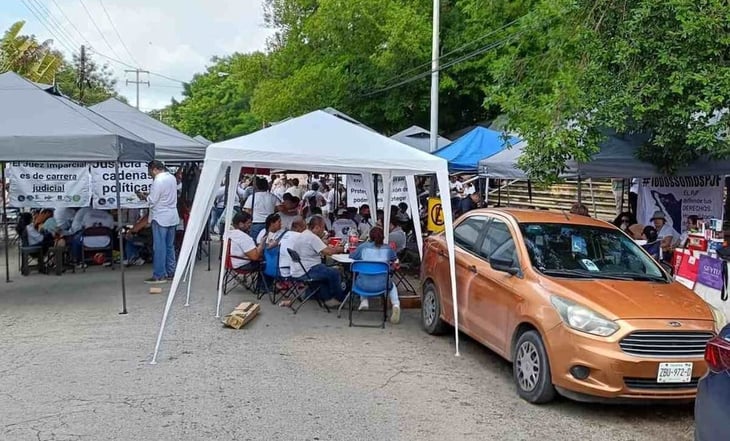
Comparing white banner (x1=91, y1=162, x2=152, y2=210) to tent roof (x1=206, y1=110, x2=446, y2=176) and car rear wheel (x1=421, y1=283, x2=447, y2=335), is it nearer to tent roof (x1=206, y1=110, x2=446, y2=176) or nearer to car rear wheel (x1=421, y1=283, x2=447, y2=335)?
tent roof (x1=206, y1=110, x2=446, y2=176)

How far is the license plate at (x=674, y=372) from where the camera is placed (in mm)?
4902

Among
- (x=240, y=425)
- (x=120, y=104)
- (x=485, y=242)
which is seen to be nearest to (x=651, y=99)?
(x=485, y=242)

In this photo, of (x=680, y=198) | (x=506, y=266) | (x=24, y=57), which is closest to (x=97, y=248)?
(x=506, y=266)

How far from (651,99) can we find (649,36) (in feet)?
2.29

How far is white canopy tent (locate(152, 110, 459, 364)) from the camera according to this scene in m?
6.81

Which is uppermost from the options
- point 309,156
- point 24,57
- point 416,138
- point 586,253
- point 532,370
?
point 24,57

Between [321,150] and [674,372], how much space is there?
14.0 feet

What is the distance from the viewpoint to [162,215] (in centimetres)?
1066

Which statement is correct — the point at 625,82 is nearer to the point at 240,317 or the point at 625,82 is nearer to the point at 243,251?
the point at 240,317

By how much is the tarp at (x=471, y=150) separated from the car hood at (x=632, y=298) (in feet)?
22.2

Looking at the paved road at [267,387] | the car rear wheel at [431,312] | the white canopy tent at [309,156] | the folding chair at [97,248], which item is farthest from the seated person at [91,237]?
the car rear wheel at [431,312]

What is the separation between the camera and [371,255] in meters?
8.31

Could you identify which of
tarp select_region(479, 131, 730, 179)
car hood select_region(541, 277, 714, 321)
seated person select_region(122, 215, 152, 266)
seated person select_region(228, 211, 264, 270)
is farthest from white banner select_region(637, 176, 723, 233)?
seated person select_region(122, 215, 152, 266)

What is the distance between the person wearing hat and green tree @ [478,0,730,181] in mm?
1202
